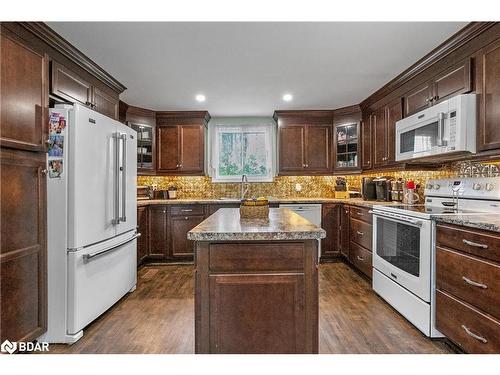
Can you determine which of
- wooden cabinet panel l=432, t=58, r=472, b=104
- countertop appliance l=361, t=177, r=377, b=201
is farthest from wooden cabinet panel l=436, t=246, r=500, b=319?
countertop appliance l=361, t=177, r=377, b=201

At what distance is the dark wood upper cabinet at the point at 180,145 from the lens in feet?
15.5

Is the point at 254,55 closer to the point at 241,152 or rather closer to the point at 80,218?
the point at 80,218

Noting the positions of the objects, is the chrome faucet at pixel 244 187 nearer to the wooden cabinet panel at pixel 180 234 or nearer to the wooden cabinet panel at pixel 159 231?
the wooden cabinet panel at pixel 180 234

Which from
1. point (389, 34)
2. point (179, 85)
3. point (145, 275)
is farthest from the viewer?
point (145, 275)

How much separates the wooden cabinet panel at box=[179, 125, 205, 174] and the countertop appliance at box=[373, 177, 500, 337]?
108 inches

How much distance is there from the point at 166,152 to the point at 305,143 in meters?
2.22

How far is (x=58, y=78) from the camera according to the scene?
2340 millimetres

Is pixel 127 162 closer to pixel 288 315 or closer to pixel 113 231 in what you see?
pixel 113 231

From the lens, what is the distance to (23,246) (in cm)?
192

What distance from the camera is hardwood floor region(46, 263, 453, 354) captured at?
6.82 feet

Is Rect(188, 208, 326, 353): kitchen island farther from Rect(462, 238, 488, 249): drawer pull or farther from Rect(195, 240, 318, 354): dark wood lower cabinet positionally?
Rect(462, 238, 488, 249): drawer pull

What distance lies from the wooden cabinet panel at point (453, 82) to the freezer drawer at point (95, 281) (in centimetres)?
319

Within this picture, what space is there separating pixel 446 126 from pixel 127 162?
2.87 m

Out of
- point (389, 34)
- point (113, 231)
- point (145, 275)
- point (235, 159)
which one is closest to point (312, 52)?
point (389, 34)
